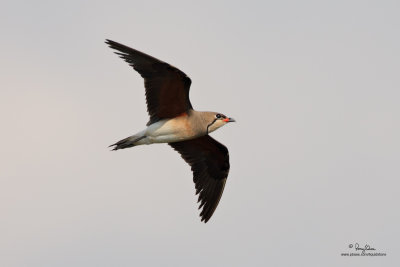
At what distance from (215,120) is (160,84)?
66.2 inches

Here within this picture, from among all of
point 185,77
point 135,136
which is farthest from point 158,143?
point 185,77

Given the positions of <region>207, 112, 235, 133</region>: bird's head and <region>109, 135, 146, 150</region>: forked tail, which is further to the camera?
<region>207, 112, 235, 133</region>: bird's head

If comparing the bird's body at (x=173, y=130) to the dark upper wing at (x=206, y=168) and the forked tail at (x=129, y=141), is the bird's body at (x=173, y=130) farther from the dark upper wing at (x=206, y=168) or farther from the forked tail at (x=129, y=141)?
the dark upper wing at (x=206, y=168)

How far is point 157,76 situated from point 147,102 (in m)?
0.98

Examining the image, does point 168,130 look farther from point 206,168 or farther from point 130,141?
point 206,168

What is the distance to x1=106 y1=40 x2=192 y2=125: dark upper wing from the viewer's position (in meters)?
18.1

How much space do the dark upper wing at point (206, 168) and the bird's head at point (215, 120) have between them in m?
1.32

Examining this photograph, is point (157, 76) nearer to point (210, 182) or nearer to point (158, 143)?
point (158, 143)

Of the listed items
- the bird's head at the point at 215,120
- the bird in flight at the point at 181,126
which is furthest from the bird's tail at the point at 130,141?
the bird's head at the point at 215,120

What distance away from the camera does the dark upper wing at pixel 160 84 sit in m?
18.1

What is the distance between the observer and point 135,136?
19.1m

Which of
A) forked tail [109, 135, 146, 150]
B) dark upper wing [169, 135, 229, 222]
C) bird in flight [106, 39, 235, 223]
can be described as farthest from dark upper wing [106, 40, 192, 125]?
dark upper wing [169, 135, 229, 222]

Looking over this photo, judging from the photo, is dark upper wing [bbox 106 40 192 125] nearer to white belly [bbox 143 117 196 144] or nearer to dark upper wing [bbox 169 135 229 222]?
white belly [bbox 143 117 196 144]

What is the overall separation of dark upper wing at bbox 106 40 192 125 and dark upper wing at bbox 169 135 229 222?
5.71ft
